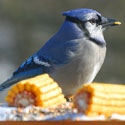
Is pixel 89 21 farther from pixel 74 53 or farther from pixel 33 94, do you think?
pixel 33 94

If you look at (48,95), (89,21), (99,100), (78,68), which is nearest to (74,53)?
(78,68)

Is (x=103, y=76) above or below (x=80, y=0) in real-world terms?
→ below

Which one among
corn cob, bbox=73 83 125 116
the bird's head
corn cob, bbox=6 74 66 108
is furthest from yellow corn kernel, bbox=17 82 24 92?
the bird's head

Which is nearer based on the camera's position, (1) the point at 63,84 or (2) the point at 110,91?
(2) the point at 110,91

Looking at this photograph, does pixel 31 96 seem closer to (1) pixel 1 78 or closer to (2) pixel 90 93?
(2) pixel 90 93

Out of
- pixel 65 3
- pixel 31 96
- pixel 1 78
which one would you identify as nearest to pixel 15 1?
pixel 65 3

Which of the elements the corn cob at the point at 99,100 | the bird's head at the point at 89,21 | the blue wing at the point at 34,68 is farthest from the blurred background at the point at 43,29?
the corn cob at the point at 99,100

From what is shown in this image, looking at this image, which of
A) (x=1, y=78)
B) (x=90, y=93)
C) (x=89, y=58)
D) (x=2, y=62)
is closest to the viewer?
(x=90, y=93)
